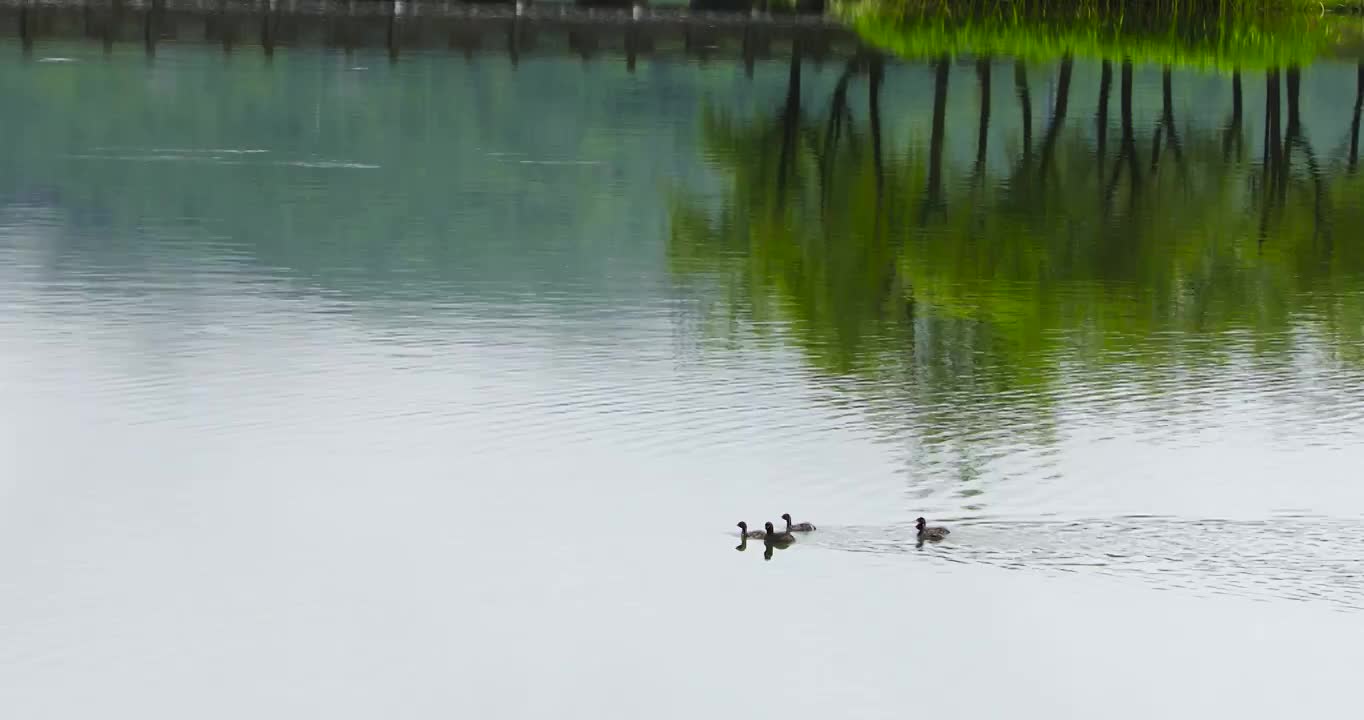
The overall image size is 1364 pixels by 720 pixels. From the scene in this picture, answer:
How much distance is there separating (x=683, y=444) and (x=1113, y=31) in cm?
4794

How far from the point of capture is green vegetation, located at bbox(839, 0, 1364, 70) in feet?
201

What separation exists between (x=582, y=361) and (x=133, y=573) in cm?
958

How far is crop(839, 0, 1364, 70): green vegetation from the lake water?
46.0 feet

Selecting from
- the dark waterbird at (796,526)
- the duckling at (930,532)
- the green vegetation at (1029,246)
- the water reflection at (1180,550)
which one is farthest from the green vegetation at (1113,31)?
the dark waterbird at (796,526)

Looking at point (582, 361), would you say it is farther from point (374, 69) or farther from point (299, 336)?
point (374, 69)

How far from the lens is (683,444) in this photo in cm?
2261

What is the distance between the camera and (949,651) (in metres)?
16.6

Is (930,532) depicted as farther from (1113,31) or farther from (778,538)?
(1113,31)

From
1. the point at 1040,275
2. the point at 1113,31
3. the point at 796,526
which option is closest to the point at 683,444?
the point at 796,526

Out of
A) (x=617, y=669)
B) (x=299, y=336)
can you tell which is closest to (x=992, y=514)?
(x=617, y=669)

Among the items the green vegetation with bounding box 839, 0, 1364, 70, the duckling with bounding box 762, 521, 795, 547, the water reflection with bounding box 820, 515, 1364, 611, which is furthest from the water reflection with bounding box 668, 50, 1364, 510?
the green vegetation with bounding box 839, 0, 1364, 70

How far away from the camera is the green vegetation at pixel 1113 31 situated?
201ft

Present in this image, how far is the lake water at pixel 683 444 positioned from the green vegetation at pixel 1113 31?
46.0 feet

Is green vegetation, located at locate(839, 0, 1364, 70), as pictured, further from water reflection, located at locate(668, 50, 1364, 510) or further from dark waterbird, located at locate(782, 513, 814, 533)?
dark waterbird, located at locate(782, 513, 814, 533)
